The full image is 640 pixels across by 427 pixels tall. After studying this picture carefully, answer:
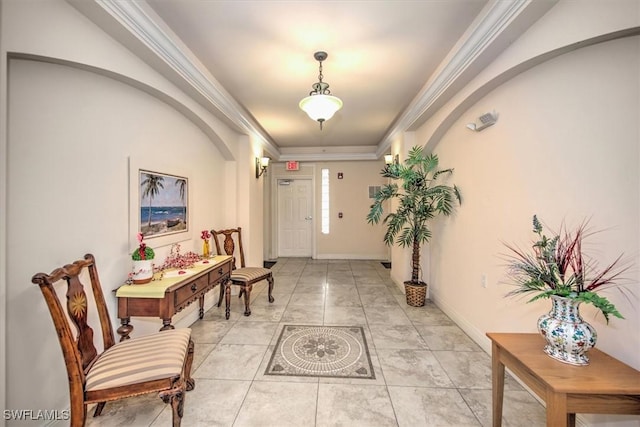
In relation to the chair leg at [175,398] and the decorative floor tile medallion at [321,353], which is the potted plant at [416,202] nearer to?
the decorative floor tile medallion at [321,353]

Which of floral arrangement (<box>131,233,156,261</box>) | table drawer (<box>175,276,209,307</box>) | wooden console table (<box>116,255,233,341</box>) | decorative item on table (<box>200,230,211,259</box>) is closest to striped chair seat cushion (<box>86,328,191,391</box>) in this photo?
wooden console table (<box>116,255,233,341</box>)

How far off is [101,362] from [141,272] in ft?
2.28

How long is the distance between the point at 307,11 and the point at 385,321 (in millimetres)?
3031

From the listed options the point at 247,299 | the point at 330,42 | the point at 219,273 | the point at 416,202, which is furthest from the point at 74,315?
the point at 416,202

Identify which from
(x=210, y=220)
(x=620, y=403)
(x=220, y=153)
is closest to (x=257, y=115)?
(x=220, y=153)

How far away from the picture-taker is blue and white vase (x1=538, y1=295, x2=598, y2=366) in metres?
1.18

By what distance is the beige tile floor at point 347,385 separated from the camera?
5.36 ft

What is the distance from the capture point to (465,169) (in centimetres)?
276

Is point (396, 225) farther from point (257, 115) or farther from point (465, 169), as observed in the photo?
point (257, 115)

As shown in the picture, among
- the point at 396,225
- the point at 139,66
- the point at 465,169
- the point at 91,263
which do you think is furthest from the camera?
the point at 396,225

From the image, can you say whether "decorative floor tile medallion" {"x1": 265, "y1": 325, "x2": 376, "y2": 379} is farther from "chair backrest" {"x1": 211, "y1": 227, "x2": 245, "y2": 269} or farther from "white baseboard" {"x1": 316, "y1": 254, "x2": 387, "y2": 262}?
"white baseboard" {"x1": 316, "y1": 254, "x2": 387, "y2": 262}

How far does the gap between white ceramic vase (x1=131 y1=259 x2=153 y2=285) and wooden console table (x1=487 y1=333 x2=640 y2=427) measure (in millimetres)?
2375

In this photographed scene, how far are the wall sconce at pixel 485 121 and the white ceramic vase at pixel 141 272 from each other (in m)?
2.99

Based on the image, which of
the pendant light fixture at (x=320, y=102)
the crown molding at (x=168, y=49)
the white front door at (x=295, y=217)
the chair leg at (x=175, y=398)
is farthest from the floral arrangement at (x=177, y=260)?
the white front door at (x=295, y=217)
